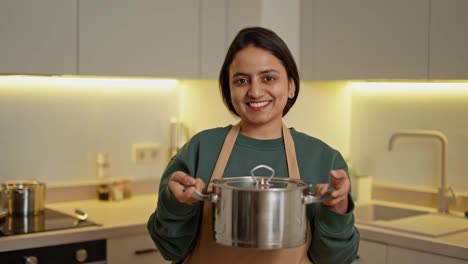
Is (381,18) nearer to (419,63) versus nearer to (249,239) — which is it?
(419,63)

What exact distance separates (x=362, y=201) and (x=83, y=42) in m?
1.35

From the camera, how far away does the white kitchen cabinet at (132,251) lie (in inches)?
92.0

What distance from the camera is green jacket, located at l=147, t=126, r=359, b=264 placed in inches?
56.1

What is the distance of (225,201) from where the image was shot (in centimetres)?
129

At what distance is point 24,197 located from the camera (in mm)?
2428

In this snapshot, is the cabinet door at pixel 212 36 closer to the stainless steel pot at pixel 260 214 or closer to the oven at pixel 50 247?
the oven at pixel 50 247

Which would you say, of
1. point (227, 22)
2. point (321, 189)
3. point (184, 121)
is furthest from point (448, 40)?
point (321, 189)

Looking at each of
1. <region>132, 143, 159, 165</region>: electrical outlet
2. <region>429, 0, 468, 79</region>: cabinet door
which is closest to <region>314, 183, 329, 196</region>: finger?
<region>429, 0, 468, 79</region>: cabinet door

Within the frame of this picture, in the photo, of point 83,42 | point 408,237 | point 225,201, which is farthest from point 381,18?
point 225,201

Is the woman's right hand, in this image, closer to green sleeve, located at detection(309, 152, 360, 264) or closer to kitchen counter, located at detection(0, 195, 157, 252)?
green sleeve, located at detection(309, 152, 360, 264)

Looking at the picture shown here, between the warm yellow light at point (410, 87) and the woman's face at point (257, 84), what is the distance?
143 cm

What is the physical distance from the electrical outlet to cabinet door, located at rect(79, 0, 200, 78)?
0.49m

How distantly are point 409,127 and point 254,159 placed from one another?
5.13ft

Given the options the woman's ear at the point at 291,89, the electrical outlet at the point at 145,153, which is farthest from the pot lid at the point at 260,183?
the electrical outlet at the point at 145,153
